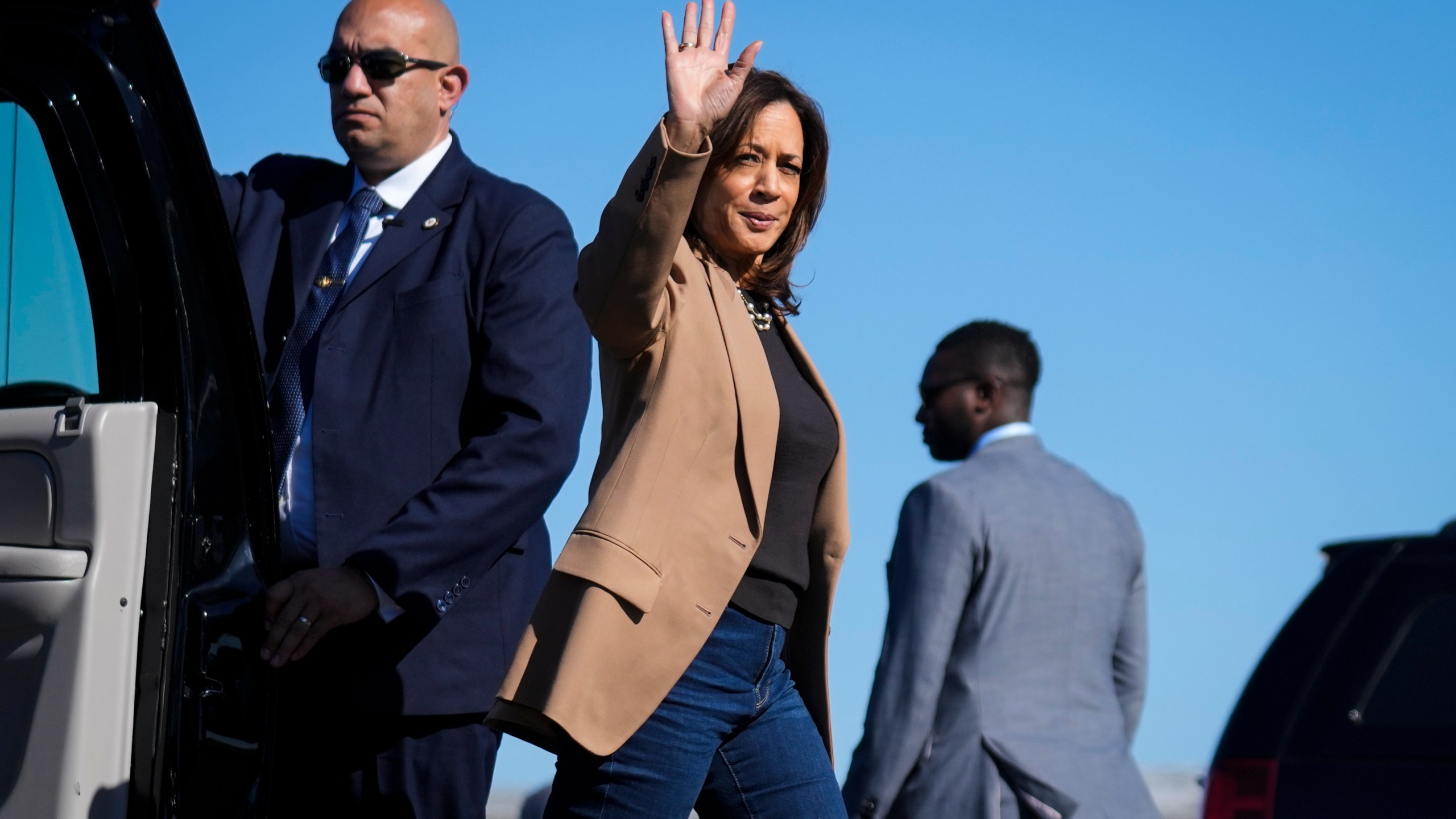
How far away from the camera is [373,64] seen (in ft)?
10.4

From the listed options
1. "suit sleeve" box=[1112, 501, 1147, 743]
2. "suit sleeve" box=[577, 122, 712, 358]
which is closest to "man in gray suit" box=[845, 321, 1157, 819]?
"suit sleeve" box=[1112, 501, 1147, 743]

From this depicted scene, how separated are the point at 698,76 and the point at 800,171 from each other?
2.09ft

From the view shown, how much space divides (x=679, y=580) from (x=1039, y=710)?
178cm

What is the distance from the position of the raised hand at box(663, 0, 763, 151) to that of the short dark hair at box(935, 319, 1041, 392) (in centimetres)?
218

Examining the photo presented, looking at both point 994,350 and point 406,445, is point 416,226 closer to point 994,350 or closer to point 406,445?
point 406,445

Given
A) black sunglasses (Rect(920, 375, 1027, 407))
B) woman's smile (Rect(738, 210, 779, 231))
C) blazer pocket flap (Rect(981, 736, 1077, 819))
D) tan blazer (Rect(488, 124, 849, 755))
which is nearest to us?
tan blazer (Rect(488, 124, 849, 755))

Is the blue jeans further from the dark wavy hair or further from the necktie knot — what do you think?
the necktie knot

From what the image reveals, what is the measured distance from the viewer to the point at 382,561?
2725mm

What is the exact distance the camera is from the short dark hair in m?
4.61

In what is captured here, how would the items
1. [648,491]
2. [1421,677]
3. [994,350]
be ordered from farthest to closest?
[994,350]
[1421,677]
[648,491]

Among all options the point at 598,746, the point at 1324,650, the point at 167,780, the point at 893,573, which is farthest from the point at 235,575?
the point at 893,573

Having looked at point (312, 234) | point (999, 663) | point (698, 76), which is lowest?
point (999, 663)

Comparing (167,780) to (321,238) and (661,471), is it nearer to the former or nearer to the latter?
(661,471)

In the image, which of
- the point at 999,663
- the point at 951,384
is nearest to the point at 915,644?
the point at 999,663
